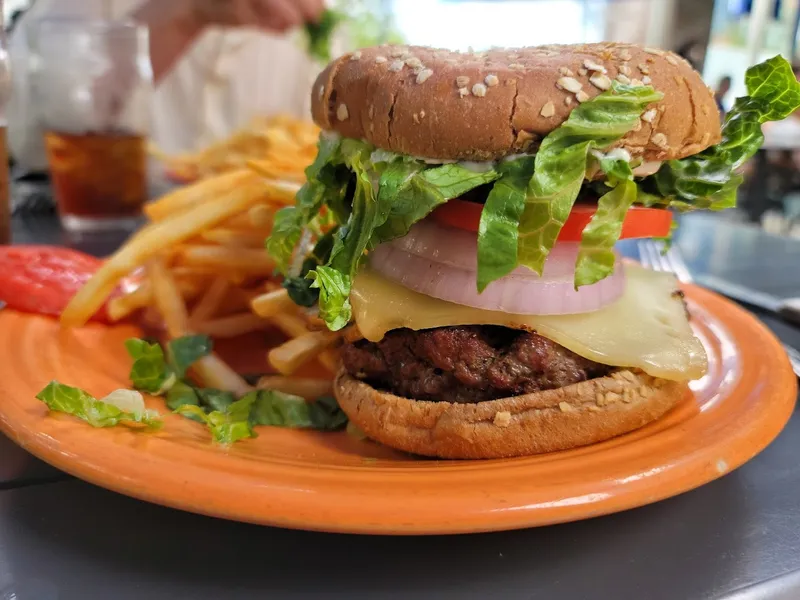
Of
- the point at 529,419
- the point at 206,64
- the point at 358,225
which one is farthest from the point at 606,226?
the point at 206,64

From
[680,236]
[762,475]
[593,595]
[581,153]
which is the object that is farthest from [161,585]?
[680,236]

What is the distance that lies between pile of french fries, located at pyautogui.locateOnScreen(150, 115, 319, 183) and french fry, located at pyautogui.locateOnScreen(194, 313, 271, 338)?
0.46m

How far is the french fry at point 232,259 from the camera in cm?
202

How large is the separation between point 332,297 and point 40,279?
1112 millimetres

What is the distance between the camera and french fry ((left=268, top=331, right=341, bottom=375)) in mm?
1691

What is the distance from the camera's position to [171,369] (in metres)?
1.85

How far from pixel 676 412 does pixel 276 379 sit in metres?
0.95

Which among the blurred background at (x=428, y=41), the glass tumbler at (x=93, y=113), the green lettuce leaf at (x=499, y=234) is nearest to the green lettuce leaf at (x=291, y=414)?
the green lettuce leaf at (x=499, y=234)

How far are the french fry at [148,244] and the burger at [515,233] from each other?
0.61 metres

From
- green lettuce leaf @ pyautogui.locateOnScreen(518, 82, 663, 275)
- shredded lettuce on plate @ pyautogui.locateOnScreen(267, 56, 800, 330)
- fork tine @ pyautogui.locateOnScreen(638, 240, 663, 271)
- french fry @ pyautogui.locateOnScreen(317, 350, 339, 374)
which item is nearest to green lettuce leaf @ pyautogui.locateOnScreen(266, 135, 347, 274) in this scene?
shredded lettuce on plate @ pyautogui.locateOnScreen(267, 56, 800, 330)

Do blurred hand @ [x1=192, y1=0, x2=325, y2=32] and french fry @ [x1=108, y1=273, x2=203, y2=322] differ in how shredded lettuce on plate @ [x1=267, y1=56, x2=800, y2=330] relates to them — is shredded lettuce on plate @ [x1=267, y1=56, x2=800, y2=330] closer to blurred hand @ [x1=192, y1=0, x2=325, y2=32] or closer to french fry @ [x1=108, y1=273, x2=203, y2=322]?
french fry @ [x1=108, y1=273, x2=203, y2=322]

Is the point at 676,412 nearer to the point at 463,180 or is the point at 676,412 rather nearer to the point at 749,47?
the point at 463,180

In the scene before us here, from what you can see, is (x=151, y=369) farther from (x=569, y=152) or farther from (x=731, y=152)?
(x=731, y=152)

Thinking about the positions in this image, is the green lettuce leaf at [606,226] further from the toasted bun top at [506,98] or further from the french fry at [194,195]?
the french fry at [194,195]
